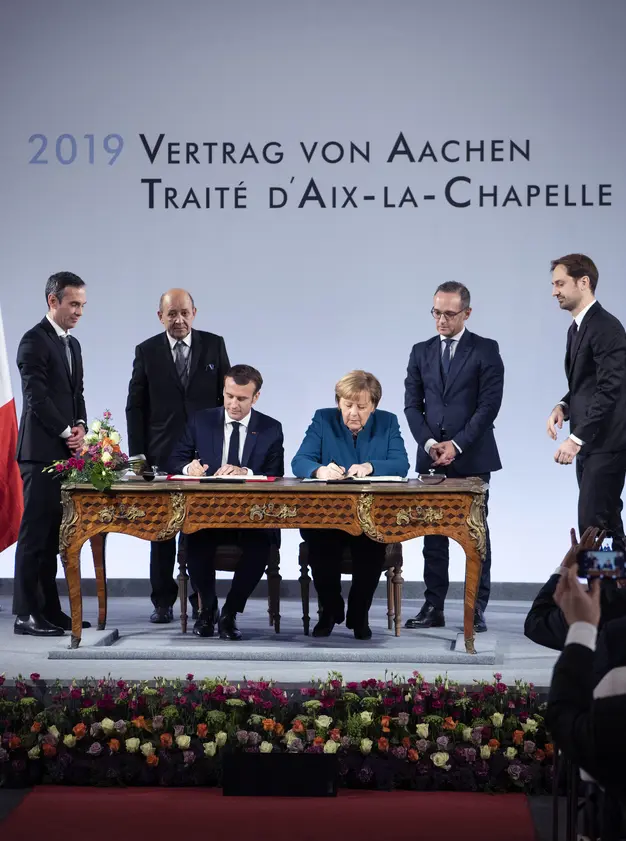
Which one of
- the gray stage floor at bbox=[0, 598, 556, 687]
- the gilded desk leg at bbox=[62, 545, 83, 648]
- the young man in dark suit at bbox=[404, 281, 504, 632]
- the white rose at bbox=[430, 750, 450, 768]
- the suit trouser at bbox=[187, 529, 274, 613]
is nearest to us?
the white rose at bbox=[430, 750, 450, 768]

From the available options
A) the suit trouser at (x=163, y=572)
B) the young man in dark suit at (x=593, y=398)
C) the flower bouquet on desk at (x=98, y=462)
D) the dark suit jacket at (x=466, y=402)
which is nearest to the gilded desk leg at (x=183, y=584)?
the suit trouser at (x=163, y=572)

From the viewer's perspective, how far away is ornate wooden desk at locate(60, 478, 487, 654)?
5086mm

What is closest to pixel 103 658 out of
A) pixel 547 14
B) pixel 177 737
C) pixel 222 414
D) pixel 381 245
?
pixel 222 414

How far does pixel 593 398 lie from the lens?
5660 mm

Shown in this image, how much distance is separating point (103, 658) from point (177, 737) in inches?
60.5

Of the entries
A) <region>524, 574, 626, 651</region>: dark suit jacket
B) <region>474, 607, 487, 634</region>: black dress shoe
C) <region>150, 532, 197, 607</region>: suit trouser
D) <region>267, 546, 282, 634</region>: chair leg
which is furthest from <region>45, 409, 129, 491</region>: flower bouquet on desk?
<region>524, 574, 626, 651</region>: dark suit jacket

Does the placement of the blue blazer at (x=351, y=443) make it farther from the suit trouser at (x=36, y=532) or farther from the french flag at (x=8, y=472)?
the french flag at (x=8, y=472)

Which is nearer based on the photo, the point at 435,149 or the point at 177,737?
the point at 177,737

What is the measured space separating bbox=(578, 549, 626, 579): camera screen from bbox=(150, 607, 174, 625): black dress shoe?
4.10 m

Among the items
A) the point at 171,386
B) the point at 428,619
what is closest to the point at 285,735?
the point at 428,619

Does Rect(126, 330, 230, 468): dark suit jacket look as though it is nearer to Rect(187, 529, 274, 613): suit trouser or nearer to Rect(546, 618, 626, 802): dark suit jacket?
Rect(187, 529, 274, 613): suit trouser

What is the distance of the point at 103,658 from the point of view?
523cm

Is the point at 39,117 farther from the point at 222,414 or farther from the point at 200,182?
the point at 222,414

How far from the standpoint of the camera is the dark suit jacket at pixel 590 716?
85.5 inches
